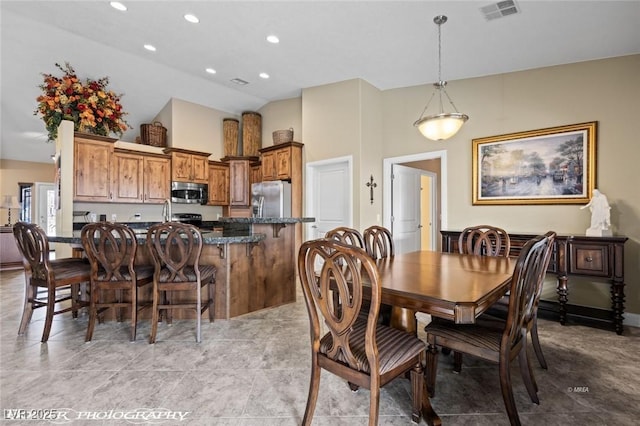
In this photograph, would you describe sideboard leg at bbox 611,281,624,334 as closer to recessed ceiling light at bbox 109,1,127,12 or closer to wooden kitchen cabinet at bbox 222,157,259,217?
wooden kitchen cabinet at bbox 222,157,259,217

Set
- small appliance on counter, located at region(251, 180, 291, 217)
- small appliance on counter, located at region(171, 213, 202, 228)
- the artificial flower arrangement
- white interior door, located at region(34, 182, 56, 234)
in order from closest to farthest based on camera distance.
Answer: the artificial flower arrangement
small appliance on counter, located at region(251, 180, 291, 217)
small appliance on counter, located at region(171, 213, 202, 228)
white interior door, located at region(34, 182, 56, 234)

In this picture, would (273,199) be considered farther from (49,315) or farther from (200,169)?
(49,315)

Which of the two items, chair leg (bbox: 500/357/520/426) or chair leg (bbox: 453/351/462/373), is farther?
chair leg (bbox: 453/351/462/373)

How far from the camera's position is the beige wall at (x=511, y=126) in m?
3.20

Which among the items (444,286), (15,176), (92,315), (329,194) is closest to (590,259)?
(444,286)

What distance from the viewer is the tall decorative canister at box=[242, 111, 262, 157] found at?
6250 millimetres

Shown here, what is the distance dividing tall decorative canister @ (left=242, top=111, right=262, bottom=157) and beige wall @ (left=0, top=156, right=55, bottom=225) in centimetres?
666

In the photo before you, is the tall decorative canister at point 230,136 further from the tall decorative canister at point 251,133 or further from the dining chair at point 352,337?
the dining chair at point 352,337

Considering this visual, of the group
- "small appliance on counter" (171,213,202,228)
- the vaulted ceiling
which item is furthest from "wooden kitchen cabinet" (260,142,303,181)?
"small appliance on counter" (171,213,202,228)

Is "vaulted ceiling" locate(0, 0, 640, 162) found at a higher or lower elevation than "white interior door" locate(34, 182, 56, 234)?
higher

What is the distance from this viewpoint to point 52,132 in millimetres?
4191

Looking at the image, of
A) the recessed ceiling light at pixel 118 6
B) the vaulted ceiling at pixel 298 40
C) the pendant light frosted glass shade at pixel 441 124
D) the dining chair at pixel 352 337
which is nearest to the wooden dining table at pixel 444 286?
the dining chair at pixel 352 337

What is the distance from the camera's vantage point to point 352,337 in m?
1.55

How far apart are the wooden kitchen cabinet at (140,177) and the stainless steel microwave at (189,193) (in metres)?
0.14
